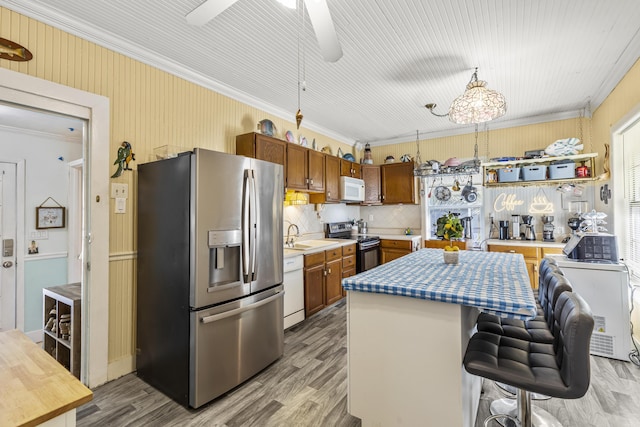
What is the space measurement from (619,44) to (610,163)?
1333 millimetres

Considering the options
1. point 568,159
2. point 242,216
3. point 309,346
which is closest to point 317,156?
point 242,216

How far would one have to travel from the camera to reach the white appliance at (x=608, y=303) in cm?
259

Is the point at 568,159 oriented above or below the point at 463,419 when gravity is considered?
above

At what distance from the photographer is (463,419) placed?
1463 mm

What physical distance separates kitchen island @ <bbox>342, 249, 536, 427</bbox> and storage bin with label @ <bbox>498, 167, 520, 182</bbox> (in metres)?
2.77

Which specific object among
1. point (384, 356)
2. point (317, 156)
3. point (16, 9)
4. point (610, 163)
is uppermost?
point (16, 9)

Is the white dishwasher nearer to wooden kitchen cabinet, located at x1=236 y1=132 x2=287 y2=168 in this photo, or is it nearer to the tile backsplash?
the tile backsplash

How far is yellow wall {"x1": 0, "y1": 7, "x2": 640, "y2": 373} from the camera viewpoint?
200cm

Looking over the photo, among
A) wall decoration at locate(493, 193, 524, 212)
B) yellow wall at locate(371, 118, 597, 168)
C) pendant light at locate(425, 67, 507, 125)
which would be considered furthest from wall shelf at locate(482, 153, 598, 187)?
pendant light at locate(425, 67, 507, 125)

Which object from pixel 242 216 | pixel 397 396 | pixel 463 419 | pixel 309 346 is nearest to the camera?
pixel 463 419

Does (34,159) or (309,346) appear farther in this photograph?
(34,159)

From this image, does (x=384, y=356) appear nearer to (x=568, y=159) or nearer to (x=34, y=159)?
(x=568, y=159)

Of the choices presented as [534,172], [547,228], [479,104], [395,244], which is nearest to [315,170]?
[395,244]

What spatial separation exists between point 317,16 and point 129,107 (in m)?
1.79
